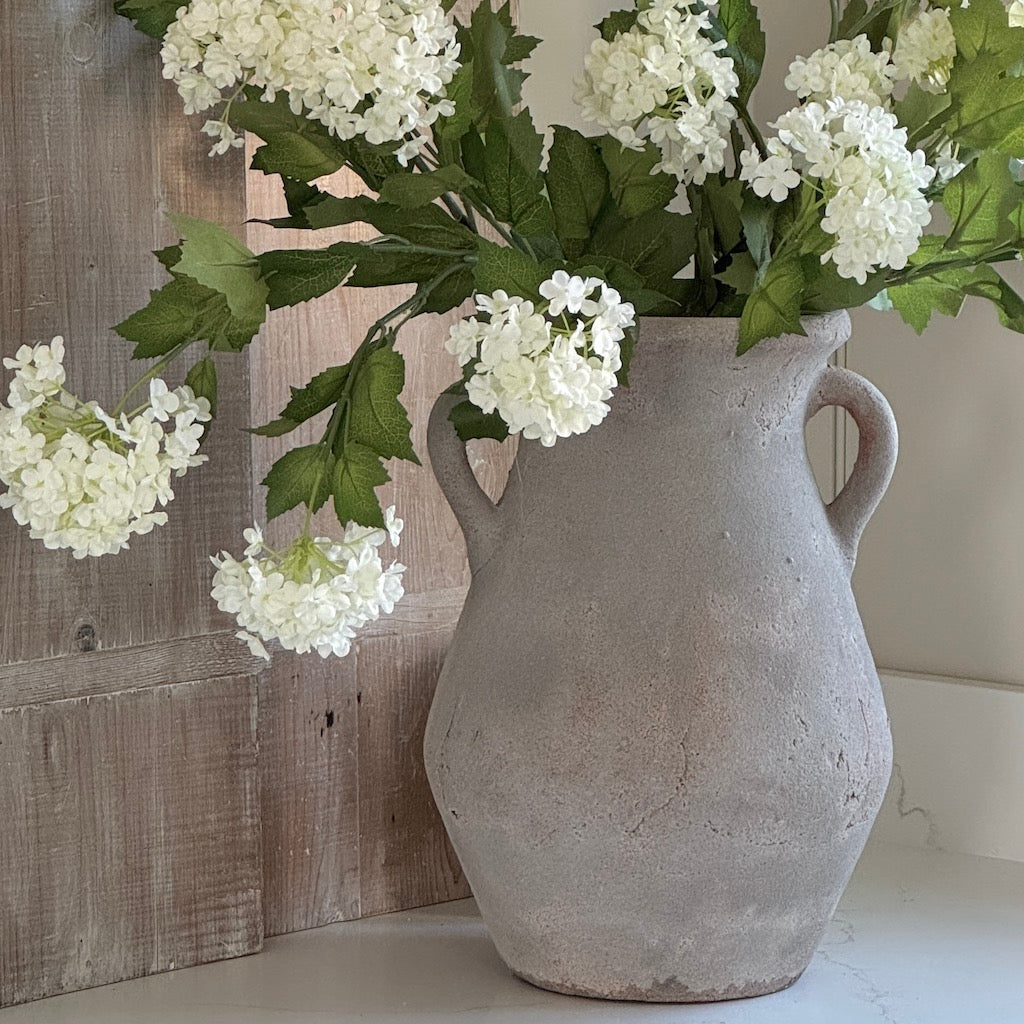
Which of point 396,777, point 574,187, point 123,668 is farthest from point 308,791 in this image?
point 574,187

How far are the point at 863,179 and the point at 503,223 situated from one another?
22cm

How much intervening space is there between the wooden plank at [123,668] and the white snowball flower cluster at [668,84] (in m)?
0.45

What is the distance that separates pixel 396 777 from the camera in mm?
1215

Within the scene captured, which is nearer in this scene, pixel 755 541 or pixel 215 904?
pixel 755 541

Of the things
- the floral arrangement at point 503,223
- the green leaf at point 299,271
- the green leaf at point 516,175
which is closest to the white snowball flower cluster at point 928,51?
the floral arrangement at point 503,223

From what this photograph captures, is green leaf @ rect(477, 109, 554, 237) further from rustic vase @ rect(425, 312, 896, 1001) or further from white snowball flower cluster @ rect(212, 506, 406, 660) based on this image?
white snowball flower cluster @ rect(212, 506, 406, 660)

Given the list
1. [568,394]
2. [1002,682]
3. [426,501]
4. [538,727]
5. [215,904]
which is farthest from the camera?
[1002,682]

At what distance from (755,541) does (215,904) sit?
0.46m

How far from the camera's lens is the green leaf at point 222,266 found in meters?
0.86

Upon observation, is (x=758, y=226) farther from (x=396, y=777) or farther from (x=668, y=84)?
(x=396, y=777)

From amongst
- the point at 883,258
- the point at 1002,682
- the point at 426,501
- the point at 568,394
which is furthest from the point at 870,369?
the point at 568,394

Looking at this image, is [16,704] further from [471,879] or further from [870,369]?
[870,369]

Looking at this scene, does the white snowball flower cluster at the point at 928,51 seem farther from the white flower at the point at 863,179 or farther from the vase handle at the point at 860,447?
the vase handle at the point at 860,447

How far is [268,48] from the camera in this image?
0.84m
